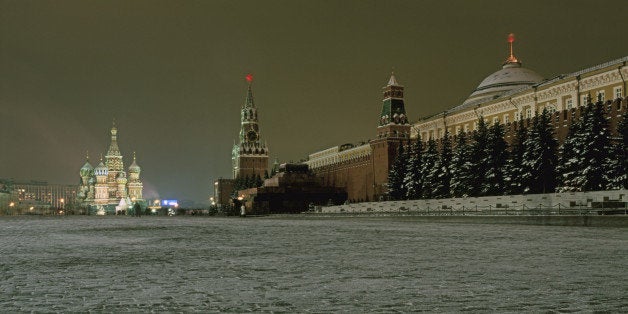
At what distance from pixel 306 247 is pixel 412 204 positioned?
1276 inches

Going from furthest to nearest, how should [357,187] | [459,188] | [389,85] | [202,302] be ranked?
[357,187]
[389,85]
[459,188]
[202,302]

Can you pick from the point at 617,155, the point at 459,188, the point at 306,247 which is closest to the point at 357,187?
the point at 459,188

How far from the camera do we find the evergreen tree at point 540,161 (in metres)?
37.1

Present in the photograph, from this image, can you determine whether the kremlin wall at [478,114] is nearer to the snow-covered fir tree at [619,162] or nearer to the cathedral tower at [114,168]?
the snow-covered fir tree at [619,162]

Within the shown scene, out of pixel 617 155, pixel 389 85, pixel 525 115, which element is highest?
pixel 389 85

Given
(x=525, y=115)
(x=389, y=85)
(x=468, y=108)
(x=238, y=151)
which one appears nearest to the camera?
(x=525, y=115)

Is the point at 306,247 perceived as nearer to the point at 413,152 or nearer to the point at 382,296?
the point at 382,296

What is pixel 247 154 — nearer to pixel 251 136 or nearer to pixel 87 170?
pixel 251 136

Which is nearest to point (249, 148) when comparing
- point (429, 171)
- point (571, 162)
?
point (429, 171)

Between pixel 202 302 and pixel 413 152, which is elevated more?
pixel 413 152

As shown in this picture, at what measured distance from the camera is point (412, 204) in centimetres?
4475

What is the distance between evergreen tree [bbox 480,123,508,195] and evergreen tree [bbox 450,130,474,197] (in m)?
1.23

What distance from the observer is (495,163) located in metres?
40.8

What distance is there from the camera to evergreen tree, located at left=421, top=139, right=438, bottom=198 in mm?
47281
